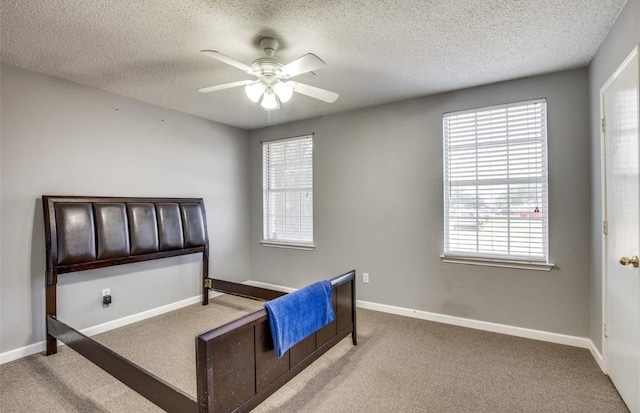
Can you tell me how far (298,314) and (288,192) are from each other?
2732 mm

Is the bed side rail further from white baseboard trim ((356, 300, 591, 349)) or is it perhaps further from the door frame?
the door frame

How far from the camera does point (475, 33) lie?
88.4 inches

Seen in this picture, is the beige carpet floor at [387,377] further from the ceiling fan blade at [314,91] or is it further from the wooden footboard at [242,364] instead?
the ceiling fan blade at [314,91]

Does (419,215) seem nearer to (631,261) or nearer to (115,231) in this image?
(631,261)

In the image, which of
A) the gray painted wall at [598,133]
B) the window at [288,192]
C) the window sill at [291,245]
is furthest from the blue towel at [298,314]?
the gray painted wall at [598,133]

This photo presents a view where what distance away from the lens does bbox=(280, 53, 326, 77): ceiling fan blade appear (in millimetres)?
1967

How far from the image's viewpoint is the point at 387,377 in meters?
2.38

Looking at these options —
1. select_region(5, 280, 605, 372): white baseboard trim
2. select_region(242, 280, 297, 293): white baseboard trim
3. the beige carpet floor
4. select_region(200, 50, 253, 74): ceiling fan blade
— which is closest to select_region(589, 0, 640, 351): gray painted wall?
select_region(5, 280, 605, 372): white baseboard trim

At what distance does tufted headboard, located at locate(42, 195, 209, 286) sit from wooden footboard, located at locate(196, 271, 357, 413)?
2.09m

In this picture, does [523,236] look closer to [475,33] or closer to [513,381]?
[513,381]

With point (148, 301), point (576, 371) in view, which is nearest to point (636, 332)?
point (576, 371)

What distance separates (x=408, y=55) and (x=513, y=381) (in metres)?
2.59

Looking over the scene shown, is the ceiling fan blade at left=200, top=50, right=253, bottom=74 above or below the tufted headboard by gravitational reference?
above

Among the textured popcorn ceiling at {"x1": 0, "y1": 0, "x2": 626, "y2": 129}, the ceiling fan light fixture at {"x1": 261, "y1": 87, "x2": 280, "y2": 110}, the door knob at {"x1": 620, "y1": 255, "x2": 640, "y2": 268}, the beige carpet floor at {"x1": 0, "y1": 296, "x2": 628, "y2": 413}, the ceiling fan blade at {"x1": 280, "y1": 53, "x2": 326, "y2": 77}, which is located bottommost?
the beige carpet floor at {"x1": 0, "y1": 296, "x2": 628, "y2": 413}
